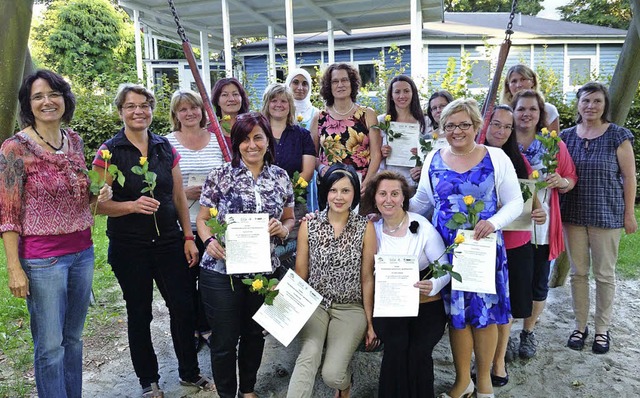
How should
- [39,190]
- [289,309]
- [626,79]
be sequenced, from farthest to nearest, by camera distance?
[626,79] < [289,309] < [39,190]

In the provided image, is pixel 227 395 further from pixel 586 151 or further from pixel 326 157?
pixel 586 151

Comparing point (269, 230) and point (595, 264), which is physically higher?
point (269, 230)

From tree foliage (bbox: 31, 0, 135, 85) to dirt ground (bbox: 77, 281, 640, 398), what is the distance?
2726 cm

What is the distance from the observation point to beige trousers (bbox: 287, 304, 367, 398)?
9.91 ft

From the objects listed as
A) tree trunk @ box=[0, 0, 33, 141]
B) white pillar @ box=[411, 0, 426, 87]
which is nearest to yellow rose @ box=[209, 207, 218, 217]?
tree trunk @ box=[0, 0, 33, 141]

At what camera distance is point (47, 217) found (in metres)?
2.66

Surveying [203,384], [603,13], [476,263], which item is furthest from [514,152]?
[603,13]

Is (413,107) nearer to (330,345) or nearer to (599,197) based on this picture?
(599,197)

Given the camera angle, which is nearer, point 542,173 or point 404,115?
point 542,173

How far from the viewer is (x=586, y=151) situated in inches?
163

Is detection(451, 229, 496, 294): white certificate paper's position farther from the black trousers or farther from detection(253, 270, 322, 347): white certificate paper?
detection(253, 270, 322, 347): white certificate paper

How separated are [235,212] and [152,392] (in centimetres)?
158

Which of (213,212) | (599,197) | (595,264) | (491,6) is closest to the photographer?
(213,212)

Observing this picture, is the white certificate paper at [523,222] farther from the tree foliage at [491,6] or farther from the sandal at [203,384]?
the tree foliage at [491,6]
